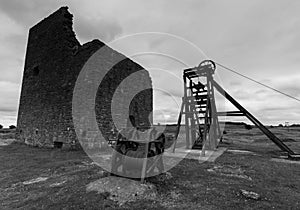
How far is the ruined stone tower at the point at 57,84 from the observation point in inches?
511

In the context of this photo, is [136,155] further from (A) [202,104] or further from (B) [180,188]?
(A) [202,104]

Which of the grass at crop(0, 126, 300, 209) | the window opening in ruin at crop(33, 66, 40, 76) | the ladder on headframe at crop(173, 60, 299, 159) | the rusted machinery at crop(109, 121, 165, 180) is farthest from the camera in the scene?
the window opening in ruin at crop(33, 66, 40, 76)

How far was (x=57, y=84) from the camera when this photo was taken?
13.9m

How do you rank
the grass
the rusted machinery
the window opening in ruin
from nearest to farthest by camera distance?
the grass, the rusted machinery, the window opening in ruin

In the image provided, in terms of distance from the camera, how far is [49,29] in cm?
1573

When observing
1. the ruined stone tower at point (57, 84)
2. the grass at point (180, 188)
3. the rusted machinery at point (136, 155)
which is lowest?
the grass at point (180, 188)

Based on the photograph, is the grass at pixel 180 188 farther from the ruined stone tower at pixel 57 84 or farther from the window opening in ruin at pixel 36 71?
the window opening in ruin at pixel 36 71

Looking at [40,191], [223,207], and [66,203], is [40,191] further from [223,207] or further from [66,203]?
[223,207]

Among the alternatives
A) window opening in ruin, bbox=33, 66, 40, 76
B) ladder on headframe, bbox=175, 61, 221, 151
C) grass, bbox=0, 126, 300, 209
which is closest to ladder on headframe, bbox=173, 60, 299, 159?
ladder on headframe, bbox=175, 61, 221, 151

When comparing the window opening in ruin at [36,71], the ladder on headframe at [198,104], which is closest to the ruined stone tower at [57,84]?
the window opening in ruin at [36,71]

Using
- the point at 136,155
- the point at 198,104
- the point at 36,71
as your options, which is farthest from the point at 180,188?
the point at 36,71

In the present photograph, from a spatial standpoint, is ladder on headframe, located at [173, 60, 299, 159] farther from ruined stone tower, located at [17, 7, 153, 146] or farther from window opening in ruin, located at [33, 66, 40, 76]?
window opening in ruin, located at [33, 66, 40, 76]

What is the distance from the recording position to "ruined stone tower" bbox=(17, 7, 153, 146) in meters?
13.0

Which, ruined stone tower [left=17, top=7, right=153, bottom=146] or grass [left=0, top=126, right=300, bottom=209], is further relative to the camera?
ruined stone tower [left=17, top=7, right=153, bottom=146]
